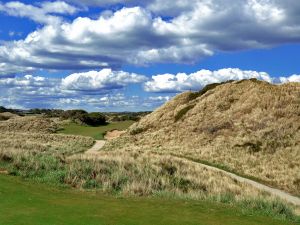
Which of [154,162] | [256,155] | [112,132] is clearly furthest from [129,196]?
[112,132]

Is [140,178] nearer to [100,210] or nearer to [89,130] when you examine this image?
[100,210]

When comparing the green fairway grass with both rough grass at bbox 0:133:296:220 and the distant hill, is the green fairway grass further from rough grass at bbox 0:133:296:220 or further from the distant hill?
rough grass at bbox 0:133:296:220

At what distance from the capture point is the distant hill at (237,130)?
133 feet

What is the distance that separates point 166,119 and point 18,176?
4602cm

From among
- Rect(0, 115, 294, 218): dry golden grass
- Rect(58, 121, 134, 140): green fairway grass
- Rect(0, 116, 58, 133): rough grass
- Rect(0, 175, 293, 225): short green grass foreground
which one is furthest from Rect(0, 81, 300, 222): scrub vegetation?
Rect(0, 175, 293, 225): short green grass foreground

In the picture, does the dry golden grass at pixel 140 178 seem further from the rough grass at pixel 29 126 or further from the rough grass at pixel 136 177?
the rough grass at pixel 29 126

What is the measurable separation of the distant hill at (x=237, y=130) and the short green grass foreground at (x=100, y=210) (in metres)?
18.1

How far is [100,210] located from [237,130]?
39827 mm

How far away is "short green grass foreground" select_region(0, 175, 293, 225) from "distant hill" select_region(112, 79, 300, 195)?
18.1 m

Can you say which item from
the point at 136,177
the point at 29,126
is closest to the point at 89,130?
the point at 29,126

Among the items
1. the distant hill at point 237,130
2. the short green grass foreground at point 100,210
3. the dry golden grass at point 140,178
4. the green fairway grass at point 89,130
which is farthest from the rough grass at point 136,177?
the green fairway grass at point 89,130

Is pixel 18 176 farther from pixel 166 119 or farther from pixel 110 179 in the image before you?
pixel 166 119

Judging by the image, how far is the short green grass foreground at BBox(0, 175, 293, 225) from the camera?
42.3 feet

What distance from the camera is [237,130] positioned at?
173 ft
